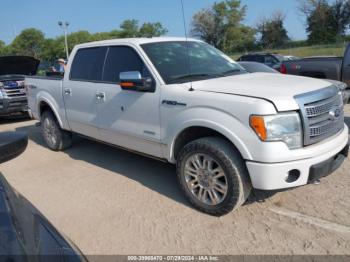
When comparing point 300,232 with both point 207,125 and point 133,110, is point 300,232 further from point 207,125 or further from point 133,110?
point 133,110

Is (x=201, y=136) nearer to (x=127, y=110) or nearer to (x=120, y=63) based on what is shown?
(x=127, y=110)

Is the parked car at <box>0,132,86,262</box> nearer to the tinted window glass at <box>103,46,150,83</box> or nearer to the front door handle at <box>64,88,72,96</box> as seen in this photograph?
the tinted window glass at <box>103,46,150,83</box>

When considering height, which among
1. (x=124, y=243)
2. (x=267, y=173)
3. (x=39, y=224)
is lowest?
(x=124, y=243)

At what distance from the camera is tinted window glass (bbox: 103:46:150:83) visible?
14.9 feet

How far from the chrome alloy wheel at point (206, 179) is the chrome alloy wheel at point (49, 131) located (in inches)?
138

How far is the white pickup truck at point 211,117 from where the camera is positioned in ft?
10.7

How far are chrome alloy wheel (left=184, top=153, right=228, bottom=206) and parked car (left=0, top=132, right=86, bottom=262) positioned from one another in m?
2.04

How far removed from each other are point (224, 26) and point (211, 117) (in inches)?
2956

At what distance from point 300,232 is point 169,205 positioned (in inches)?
56.3

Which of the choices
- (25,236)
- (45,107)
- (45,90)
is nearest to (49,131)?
(45,107)

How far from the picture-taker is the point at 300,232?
3.35m

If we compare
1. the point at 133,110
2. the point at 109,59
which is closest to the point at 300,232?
the point at 133,110

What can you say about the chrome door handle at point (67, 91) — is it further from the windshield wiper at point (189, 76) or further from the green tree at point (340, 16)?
the green tree at point (340, 16)

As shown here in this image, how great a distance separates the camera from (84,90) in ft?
17.7
